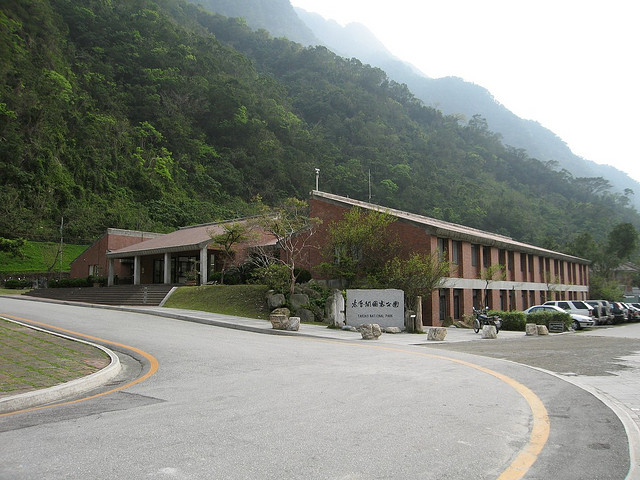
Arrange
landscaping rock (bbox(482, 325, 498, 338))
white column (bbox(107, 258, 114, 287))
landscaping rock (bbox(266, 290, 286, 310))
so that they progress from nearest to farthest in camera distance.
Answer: landscaping rock (bbox(482, 325, 498, 338))
landscaping rock (bbox(266, 290, 286, 310))
white column (bbox(107, 258, 114, 287))

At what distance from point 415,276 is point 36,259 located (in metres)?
44.4

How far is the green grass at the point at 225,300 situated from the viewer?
26891 mm

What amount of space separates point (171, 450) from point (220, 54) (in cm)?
10361

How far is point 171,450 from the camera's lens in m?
4.80

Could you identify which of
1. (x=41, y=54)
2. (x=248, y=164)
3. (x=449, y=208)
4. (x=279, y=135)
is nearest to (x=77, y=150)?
(x=41, y=54)

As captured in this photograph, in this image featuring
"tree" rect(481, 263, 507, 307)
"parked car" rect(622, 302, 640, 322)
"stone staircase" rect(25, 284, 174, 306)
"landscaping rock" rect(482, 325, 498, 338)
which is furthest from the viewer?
"parked car" rect(622, 302, 640, 322)

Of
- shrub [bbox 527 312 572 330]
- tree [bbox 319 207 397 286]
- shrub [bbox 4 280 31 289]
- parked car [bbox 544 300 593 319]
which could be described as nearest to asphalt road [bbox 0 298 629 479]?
tree [bbox 319 207 397 286]

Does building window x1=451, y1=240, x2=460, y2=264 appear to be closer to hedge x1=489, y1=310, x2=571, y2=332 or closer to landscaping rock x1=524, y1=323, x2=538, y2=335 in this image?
hedge x1=489, y1=310, x2=571, y2=332

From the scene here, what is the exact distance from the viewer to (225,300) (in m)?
28.6

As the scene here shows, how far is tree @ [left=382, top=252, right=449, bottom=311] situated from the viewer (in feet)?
81.8

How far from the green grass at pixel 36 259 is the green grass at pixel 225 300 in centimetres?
2821

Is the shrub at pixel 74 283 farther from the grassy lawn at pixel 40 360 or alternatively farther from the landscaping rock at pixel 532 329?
the landscaping rock at pixel 532 329

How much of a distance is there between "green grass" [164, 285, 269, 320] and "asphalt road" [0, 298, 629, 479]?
16.3m

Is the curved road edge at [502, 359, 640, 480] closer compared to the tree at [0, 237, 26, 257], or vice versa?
the curved road edge at [502, 359, 640, 480]
